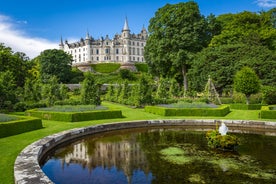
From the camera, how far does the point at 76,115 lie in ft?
57.9

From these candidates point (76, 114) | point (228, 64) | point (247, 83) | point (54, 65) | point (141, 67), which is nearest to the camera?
point (76, 114)

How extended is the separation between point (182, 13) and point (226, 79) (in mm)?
11422

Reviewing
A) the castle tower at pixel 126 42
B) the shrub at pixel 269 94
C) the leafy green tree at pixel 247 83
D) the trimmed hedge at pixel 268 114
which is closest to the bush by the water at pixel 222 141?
the trimmed hedge at pixel 268 114

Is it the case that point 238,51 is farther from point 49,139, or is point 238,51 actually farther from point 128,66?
point 128,66

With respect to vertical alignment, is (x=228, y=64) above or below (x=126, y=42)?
below

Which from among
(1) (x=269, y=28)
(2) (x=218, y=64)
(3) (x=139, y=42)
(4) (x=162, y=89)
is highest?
(3) (x=139, y=42)

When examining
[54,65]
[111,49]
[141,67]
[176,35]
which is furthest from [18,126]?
[111,49]

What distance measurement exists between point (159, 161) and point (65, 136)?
18.3 ft

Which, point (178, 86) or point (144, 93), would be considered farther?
point (178, 86)

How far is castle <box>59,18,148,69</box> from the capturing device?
9838 centimetres

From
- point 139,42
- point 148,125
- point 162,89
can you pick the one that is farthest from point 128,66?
point 148,125

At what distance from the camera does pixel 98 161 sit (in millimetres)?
9422

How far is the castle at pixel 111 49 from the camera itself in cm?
9838

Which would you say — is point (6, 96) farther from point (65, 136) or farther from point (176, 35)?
point (176, 35)
